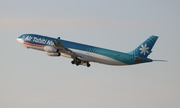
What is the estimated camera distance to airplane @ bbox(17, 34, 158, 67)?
4126 inches

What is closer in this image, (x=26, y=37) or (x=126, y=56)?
(x=126, y=56)

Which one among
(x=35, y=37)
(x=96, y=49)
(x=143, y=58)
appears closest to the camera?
(x=143, y=58)

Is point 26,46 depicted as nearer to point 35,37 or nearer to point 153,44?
point 35,37

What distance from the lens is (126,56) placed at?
4205 inches

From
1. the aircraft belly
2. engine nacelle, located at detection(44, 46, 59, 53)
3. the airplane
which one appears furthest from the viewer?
engine nacelle, located at detection(44, 46, 59, 53)

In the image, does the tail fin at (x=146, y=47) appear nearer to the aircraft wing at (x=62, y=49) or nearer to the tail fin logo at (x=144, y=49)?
the tail fin logo at (x=144, y=49)

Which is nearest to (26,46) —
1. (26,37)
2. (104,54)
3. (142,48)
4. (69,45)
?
(26,37)

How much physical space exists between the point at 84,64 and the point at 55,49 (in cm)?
803

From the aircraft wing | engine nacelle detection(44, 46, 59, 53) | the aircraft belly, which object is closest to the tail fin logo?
the aircraft belly

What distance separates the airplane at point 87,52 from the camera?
104812 mm

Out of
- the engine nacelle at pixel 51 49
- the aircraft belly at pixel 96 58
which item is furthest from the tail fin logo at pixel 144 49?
the engine nacelle at pixel 51 49

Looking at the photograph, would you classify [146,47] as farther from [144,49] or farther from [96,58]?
[96,58]

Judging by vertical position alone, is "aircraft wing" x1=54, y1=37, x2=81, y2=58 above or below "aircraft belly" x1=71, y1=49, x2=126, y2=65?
above

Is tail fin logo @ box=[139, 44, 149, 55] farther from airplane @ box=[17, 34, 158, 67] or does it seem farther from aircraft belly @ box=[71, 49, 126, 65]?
aircraft belly @ box=[71, 49, 126, 65]
